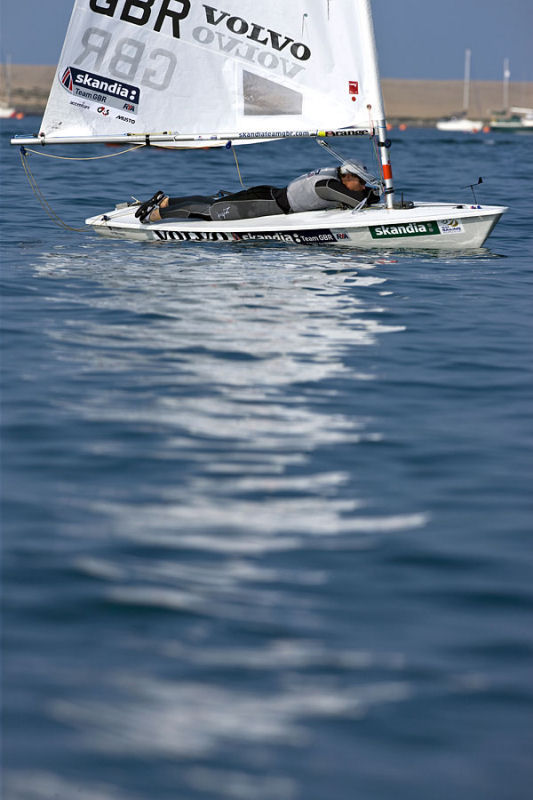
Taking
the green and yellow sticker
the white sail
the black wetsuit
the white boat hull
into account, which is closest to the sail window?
the white sail


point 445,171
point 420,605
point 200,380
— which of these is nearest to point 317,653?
point 420,605

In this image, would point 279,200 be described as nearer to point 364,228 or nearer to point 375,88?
point 364,228

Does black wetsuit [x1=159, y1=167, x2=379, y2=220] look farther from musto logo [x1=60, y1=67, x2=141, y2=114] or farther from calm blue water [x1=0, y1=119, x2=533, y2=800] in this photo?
calm blue water [x1=0, y1=119, x2=533, y2=800]

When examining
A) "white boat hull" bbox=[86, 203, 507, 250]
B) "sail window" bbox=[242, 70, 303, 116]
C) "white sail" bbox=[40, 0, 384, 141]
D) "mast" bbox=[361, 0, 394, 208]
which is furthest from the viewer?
"sail window" bbox=[242, 70, 303, 116]

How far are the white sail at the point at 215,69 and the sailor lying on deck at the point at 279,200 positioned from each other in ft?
2.61

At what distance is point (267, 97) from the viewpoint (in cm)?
1511

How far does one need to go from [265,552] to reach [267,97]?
36.9 feet

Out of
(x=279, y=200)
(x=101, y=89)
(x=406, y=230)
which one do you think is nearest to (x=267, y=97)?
(x=279, y=200)

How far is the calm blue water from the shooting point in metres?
3.62

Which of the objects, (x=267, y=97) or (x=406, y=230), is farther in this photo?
(x=267, y=97)

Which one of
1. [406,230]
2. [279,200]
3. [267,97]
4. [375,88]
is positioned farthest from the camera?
[267,97]

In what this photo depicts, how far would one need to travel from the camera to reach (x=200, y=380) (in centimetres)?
801

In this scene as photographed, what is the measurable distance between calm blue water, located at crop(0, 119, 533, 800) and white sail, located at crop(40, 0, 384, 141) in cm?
518

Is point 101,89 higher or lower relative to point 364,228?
higher
